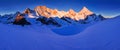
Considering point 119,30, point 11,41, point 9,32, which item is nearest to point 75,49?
point 119,30

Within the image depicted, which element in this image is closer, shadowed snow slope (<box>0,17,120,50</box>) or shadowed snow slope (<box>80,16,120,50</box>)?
shadowed snow slope (<box>80,16,120,50</box>)

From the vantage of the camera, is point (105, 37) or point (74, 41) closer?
point (105, 37)

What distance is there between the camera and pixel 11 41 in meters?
8.58

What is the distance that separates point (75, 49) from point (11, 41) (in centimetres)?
230

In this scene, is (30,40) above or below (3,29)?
below

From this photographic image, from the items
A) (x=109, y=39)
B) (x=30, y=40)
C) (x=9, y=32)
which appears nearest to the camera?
(x=109, y=39)

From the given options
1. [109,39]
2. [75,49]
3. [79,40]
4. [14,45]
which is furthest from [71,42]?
[14,45]

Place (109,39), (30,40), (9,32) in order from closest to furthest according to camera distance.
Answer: (109,39) < (30,40) < (9,32)

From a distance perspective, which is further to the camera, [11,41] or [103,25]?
[103,25]

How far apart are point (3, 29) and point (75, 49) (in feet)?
10.7

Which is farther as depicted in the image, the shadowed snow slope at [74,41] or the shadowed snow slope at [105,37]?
the shadowed snow slope at [74,41]

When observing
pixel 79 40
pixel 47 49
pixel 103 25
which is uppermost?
pixel 103 25

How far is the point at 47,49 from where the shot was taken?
8195mm

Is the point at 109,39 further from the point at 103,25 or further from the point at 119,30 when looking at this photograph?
the point at 103,25
